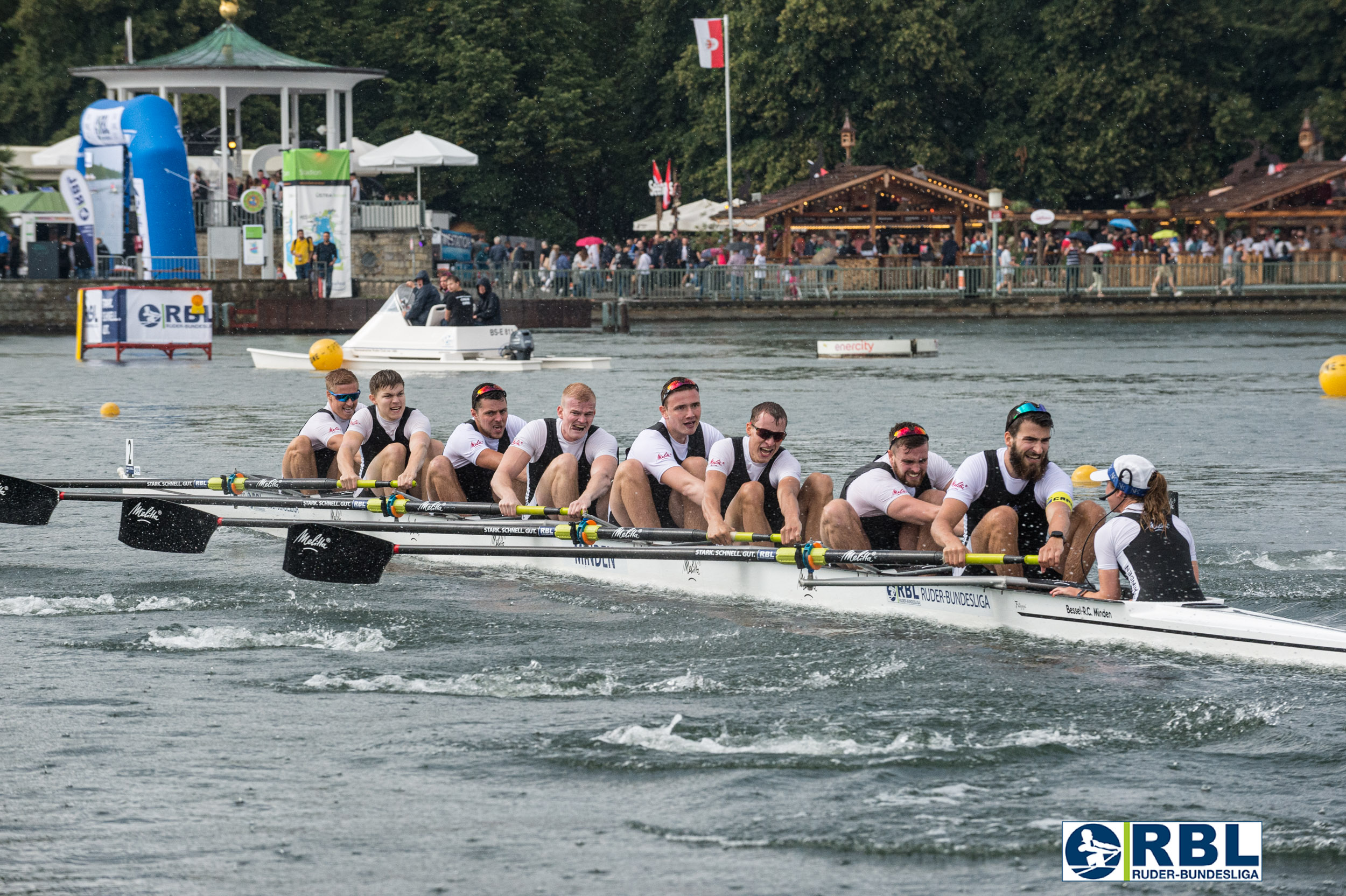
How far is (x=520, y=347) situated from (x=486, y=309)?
151cm

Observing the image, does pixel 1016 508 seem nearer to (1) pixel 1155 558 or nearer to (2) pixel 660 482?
(1) pixel 1155 558

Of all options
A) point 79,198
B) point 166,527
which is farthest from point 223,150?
point 166,527

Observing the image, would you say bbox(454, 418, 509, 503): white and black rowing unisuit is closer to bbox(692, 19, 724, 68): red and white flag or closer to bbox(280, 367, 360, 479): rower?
bbox(280, 367, 360, 479): rower

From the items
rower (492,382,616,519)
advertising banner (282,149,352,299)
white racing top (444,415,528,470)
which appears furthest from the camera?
advertising banner (282,149,352,299)

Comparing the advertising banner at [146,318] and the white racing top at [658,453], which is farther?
the advertising banner at [146,318]

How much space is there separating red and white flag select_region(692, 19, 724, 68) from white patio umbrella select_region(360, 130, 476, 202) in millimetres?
8006

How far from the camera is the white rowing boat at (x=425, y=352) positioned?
30875 millimetres

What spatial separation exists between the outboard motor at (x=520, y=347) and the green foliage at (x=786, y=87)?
27180 millimetres

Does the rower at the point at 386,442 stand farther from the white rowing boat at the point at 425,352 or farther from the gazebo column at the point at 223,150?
the gazebo column at the point at 223,150

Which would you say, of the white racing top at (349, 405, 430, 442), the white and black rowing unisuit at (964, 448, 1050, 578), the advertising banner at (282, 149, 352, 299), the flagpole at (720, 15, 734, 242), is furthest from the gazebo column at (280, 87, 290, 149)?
the white and black rowing unisuit at (964, 448, 1050, 578)

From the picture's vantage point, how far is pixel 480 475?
13.0 meters

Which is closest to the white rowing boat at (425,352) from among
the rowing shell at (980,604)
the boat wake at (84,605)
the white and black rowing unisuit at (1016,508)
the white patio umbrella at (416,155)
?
the rowing shell at (980,604)

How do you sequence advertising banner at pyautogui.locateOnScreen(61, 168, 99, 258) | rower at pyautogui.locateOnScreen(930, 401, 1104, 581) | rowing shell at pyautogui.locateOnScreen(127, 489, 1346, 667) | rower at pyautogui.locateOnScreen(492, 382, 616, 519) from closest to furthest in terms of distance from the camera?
rowing shell at pyautogui.locateOnScreen(127, 489, 1346, 667) < rower at pyautogui.locateOnScreen(930, 401, 1104, 581) < rower at pyautogui.locateOnScreen(492, 382, 616, 519) < advertising banner at pyautogui.locateOnScreen(61, 168, 99, 258)

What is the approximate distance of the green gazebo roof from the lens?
48.4 meters
